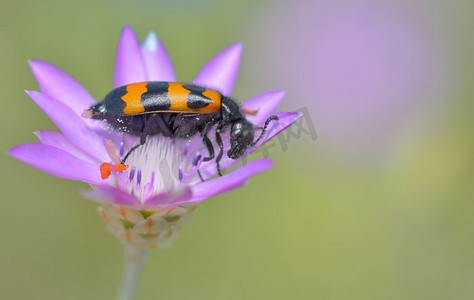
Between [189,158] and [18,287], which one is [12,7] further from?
[189,158]

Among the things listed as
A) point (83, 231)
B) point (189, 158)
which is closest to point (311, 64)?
point (83, 231)

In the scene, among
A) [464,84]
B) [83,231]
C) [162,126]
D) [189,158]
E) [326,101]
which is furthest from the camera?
[326,101]

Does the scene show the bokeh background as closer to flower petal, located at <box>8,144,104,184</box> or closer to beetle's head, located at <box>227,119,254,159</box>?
beetle's head, located at <box>227,119,254,159</box>

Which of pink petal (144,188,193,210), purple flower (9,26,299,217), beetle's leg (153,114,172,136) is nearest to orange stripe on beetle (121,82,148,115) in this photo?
beetle's leg (153,114,172,136)

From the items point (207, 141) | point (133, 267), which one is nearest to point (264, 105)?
point (207, 141)

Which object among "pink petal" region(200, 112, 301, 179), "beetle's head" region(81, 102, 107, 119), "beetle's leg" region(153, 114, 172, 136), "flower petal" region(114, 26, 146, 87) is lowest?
"pink petal" region(200, 112, 301, 179)

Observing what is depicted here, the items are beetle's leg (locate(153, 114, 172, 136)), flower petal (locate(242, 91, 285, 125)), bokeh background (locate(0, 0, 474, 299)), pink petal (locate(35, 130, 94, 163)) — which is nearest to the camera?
pink petal (locate(35, 130, 94, 163))

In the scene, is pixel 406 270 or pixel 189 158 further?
pixel 406 270

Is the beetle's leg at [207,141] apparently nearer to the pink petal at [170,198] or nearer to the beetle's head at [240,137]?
the beetle's head at [240,137]
